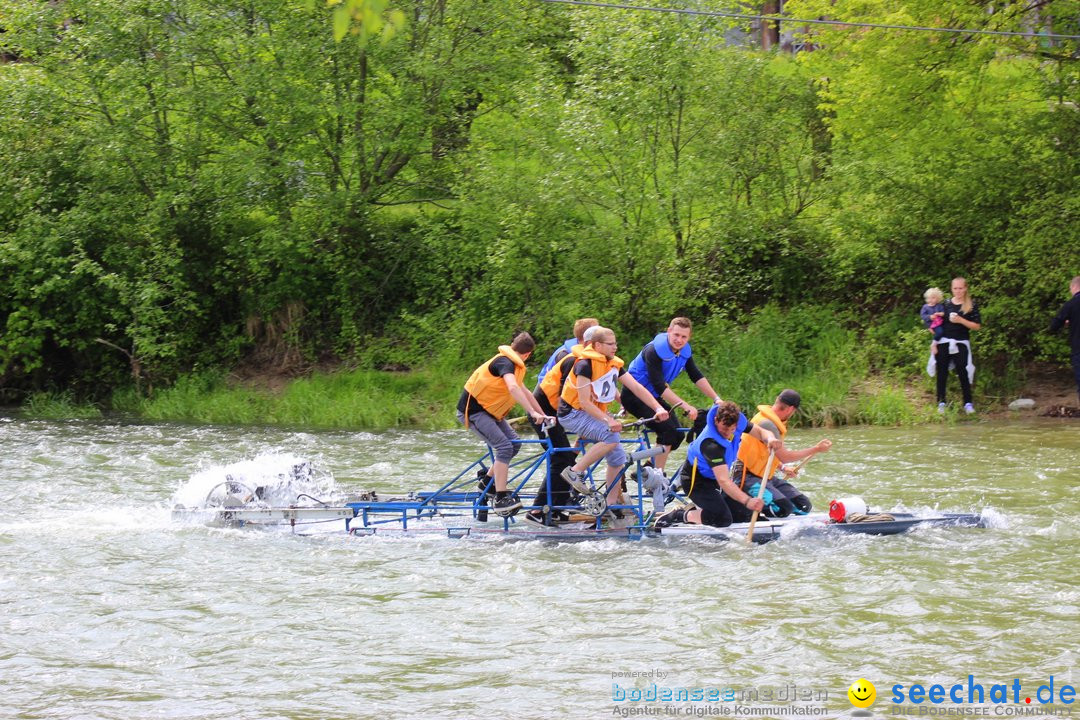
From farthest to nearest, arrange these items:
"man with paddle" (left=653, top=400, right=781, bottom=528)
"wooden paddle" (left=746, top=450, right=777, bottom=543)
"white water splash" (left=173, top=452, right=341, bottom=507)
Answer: "white water splash" (left=173, top=452, right=341, bottom=507) → "man with paddle" (left=653, top=400, right=781, bottom=528) → "wooden paddle" (left=746, top=450, right=777, bottom=543)

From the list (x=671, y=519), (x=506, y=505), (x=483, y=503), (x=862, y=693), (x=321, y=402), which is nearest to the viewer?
(x=862, y=693)

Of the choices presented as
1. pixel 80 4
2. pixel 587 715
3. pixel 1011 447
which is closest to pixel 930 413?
pixel 1011 447

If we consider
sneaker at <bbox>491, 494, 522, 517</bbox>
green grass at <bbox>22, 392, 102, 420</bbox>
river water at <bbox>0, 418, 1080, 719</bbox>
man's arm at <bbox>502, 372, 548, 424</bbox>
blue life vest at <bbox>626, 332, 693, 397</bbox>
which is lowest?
river water at <bbox>0, 418, 1080, 719</bbox>

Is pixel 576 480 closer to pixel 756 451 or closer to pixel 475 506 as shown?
pixel 475 506

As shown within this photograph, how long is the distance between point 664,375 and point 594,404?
1.23m

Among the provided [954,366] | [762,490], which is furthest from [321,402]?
[762,490]

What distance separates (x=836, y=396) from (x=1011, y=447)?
11.7 ft

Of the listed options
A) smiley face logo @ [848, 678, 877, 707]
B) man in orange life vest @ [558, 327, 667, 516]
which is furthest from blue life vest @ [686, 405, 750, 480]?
smiley face logo @ [848, 678, 877, 707]

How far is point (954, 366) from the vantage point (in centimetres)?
1816

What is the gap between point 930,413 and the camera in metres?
18.3

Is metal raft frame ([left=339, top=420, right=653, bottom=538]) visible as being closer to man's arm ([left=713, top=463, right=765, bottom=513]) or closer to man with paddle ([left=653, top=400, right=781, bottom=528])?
man with paddle ([left=653, top=400, right=781, bottom=528])

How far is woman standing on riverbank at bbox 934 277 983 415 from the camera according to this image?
1789 cm

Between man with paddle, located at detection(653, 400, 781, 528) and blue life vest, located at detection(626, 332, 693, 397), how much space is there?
3.27ft

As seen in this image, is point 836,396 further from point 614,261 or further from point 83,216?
point 83,216
